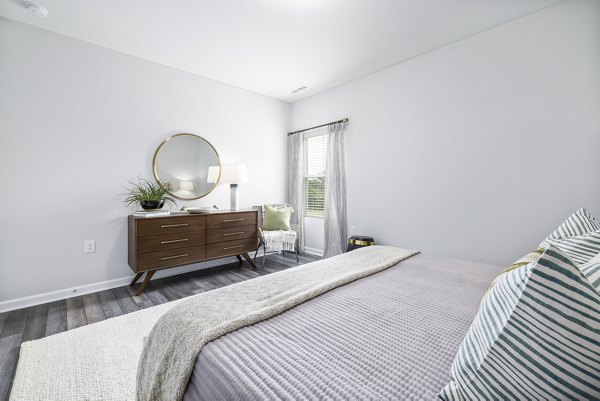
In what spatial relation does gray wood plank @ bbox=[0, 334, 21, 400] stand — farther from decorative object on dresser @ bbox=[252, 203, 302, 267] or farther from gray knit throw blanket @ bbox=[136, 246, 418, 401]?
decorative object on dresser @ bbox=[252, 203, 302, 267]

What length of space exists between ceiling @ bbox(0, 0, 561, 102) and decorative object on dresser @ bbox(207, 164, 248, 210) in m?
1.26

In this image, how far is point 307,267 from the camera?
161 centimetres

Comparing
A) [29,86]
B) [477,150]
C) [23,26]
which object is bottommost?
[477,150]

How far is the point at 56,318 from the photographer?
222cm

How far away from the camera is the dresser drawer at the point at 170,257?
2.70m

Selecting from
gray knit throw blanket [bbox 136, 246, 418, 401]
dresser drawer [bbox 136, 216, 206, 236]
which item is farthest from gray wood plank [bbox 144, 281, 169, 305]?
gray knit throw blanket [bbox 136, 246, 418, 401]

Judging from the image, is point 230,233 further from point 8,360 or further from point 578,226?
point 578,226

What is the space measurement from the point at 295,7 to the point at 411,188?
7.37 feet

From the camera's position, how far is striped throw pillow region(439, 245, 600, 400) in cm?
43

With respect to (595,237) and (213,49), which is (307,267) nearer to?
(595,237)

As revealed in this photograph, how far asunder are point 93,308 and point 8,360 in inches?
29.7

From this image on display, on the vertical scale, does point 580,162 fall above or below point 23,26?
below

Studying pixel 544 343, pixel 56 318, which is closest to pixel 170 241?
pixel 56 318

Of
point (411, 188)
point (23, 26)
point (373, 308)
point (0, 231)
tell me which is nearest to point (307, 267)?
point (373, 308)
